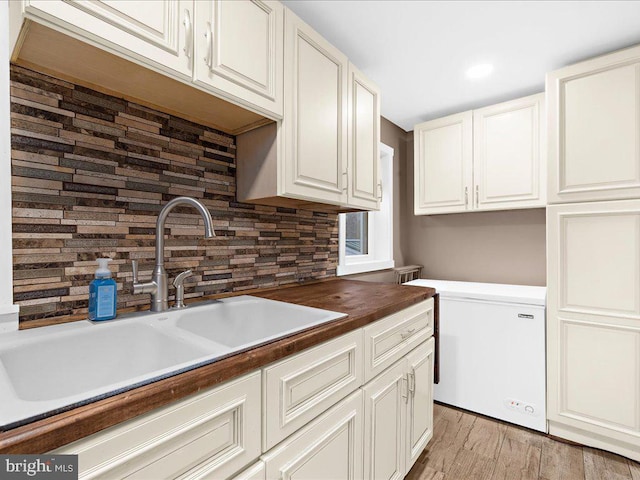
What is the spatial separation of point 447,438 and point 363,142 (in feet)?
6.35

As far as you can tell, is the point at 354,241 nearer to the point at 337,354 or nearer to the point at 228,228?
the point at 228,228

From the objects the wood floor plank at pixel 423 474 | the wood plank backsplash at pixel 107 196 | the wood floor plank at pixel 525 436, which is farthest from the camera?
the wood floor plank at pixel 525 436

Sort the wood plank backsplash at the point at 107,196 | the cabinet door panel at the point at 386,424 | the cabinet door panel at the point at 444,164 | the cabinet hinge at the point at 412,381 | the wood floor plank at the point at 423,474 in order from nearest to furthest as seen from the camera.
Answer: the wood plank backsplash at the point at 107,196 < the cabinet door panel at the point at 386,424 < the cabinet hinge at the point at 412,381 < the wood floor plank at the point at 423,474 < the cabinet door panel at the point at 444,164

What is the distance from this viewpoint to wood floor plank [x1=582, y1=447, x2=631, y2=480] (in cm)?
173

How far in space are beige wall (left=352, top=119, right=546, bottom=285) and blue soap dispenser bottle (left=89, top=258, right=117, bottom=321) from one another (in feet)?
5.81

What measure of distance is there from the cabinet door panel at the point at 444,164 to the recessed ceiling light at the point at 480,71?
440mm

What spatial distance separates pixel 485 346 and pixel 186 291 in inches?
79.0

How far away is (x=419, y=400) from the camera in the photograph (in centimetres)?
169

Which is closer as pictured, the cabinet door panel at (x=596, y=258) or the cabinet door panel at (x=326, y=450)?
the cabinet door panel at (x=326, y=450)

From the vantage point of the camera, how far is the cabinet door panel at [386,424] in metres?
1.26

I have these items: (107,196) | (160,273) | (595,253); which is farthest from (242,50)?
(595,253)

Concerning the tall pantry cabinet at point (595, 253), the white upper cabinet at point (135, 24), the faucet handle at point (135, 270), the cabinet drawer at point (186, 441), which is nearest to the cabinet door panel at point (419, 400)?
the tall pantry cabinet at point (595, 253)

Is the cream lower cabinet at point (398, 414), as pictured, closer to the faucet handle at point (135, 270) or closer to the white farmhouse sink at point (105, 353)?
the white farmhouse sink at point (105, 353)

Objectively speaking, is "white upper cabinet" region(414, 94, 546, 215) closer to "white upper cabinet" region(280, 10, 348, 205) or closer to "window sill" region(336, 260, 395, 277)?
"window sill" region(336, 260, 395, 277)
